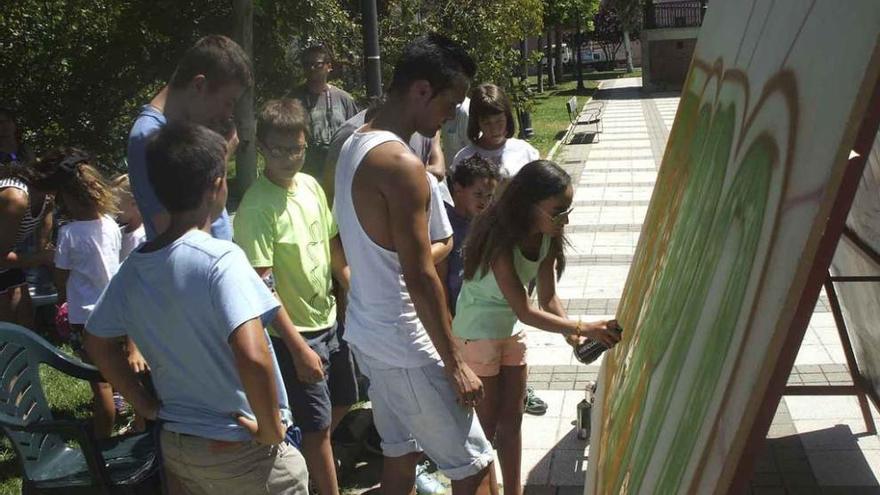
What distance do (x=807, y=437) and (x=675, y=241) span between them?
2488 millimetres

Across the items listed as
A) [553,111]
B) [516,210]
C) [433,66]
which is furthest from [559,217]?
[553,111]

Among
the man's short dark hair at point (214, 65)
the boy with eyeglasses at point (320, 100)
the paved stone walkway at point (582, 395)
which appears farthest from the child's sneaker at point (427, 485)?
the boy with eyeglasses at point (320, 100)

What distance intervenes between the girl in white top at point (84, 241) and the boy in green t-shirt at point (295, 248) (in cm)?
130

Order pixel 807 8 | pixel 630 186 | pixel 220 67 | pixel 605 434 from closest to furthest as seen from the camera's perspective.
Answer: pixel 807 8 → pixel 605 434 → pixel 220 67 → pixel 630 186

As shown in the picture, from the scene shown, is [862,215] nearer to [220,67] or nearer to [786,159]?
[786,159]

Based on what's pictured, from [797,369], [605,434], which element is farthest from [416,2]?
[605,434]

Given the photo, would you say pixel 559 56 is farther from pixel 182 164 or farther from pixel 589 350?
pixel 182 164

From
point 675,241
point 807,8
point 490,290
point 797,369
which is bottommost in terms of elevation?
point 797,369

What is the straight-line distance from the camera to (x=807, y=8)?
1.33 m

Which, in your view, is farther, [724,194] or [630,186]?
[630,186]

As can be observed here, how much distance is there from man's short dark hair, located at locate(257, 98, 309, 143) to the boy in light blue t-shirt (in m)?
0.88

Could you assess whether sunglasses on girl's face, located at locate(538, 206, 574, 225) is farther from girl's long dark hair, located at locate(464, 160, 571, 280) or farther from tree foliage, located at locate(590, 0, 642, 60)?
tree foliage, located at locate(590, 0, 642, 60)

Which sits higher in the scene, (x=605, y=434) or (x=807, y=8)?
(x=807, y=8)

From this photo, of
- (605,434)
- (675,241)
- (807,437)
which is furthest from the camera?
(807,437)
